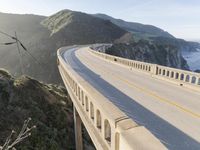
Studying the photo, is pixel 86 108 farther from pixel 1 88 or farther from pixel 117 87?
pixel 1 88

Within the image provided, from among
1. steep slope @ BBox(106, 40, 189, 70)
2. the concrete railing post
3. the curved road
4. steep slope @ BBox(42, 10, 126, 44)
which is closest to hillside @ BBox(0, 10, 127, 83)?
steep slope @ BBox(42, 10, 126, 44)

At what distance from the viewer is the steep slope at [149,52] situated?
2950 inches

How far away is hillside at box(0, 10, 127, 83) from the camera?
70312 mm

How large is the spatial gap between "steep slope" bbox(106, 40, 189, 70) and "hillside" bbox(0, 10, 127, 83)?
21.9 meters

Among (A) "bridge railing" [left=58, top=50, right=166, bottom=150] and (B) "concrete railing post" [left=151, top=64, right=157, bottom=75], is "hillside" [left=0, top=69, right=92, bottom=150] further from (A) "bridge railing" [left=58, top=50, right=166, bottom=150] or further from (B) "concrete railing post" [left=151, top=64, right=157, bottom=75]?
(B) "concrete railing post" [left=151, top=64, right=157, bottom=75]

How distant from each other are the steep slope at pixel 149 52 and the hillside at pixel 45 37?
21.9 meters

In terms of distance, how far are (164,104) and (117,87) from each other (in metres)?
4.08

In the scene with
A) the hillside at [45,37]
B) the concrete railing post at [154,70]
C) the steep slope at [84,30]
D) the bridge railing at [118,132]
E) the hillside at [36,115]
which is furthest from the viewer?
the steep slope at [84,30]

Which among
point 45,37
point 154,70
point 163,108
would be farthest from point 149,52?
point 163,108

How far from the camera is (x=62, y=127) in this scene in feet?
54.5

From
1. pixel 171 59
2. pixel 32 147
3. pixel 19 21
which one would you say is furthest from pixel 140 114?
pixel 19 21

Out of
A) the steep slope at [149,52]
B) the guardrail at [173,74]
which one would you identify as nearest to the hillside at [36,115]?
the guardrail at [173,74]

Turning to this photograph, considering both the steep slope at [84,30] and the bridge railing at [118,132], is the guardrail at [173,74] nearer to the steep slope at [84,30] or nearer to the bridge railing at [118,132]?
the bridge railing at [118,132]

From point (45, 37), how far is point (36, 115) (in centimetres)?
8840
